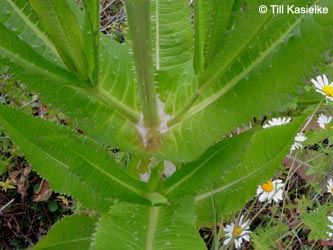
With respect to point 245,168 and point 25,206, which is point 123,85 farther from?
point 25,206

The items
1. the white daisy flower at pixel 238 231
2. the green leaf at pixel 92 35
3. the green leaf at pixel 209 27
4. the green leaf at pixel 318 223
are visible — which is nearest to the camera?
the green leaf at pixel 92 35

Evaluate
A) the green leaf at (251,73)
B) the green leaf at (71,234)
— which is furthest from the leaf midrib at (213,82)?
the green leaf at (71,234)

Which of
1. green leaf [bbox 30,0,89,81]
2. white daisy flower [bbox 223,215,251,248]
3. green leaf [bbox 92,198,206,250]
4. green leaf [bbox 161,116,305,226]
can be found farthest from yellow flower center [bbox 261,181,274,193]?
green leaf [bbox 30,0,89,81]

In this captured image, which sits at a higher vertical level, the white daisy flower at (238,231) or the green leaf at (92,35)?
the green leaf at (92,35)

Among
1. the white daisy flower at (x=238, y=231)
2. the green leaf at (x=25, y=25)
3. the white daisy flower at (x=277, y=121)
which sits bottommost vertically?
the white daisy flower at (x=238, y=231)

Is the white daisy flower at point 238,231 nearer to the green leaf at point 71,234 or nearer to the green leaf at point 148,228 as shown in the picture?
the green leaf at point 148,228

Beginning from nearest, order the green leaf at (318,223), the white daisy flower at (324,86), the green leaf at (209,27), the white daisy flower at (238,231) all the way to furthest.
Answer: the green leaf at (209,27) → the green leaf at (318,223) → the white daisy flower at (238,231) → the white daisy flower at (324,86)

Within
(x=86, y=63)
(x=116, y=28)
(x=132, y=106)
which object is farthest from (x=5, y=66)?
(x=116, y=28)
